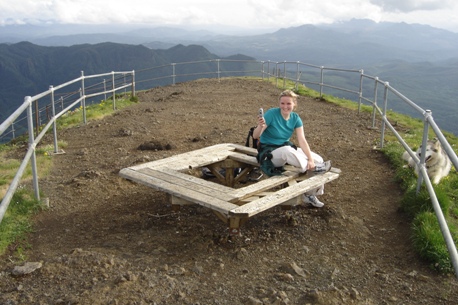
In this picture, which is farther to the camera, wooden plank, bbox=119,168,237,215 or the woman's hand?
the woman's hand

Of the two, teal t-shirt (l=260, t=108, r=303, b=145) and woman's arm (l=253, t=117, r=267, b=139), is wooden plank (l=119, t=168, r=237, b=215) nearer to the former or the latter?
woman's arm (l=253, t=117, r=267, b=139)

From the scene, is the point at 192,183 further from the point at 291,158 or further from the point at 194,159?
the point at 291,158

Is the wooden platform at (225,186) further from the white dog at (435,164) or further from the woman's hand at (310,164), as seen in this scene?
the white dog at (435,164)

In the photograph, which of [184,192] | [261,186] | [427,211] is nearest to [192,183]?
[184,192]

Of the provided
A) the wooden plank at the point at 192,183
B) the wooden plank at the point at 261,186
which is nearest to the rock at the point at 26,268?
the wooden plank at the point at 192,183

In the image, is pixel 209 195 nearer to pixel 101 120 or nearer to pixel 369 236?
pixel 369 236

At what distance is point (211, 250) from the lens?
4.50 meters

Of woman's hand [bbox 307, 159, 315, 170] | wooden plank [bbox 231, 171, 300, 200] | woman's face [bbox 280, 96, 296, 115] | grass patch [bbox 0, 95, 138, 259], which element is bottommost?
grass patch [bbox 0, 95, 138, 259]

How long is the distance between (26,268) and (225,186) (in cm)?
223

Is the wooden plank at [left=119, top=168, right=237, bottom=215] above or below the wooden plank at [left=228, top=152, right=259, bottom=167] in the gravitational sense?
above

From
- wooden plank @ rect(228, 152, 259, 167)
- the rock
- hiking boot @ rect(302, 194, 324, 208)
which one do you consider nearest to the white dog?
hiking boot @ rect(302, 194, 324, 208)

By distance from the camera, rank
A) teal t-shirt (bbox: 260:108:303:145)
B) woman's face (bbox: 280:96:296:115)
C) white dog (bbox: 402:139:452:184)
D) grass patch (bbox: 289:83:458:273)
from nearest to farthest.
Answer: grass patch (bbox: 289:83:458:273), woman's face (bbox: 280:96:296:115), teal t-shirt (bbox: 260:108:303:145), white dog (bbox: 402:139:452:184)

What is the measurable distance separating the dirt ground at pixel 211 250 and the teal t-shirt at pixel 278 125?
0.83m

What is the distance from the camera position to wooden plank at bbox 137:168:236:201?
4.76m
